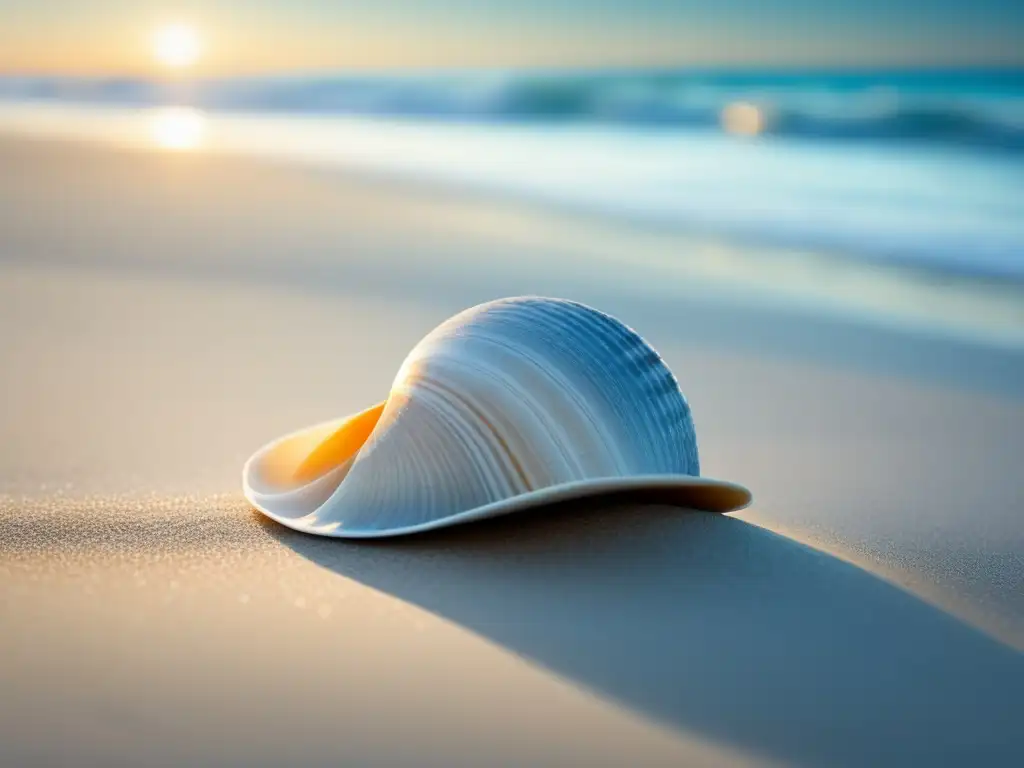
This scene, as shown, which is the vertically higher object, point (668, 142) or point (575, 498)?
point (668, 142)

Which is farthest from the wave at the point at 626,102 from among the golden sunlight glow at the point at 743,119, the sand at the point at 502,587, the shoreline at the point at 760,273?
the sand at the point at 502,587

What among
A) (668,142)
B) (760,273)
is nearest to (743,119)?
(668,142)

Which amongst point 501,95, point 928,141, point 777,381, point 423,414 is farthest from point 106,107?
point 423,414

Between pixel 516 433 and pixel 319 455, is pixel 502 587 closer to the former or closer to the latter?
pixel 516 433

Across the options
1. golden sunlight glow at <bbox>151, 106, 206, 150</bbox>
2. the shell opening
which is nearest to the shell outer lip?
the shell opening

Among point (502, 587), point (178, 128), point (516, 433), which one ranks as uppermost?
point (178, 128)

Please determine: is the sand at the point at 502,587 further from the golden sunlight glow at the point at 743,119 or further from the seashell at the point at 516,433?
the golden sunlight glow at the point at 743,119

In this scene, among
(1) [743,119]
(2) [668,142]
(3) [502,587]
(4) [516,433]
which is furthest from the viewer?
(1) [743,119]
